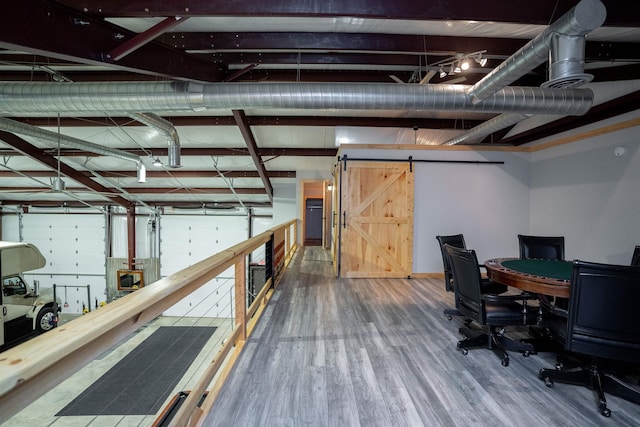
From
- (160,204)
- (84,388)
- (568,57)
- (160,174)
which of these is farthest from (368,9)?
(160,204)

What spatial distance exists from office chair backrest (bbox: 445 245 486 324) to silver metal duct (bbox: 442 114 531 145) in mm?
2368

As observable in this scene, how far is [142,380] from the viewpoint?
4.71 m

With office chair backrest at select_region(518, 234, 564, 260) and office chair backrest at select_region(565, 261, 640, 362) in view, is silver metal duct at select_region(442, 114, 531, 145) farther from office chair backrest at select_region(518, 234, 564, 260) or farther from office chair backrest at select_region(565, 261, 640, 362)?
office chair backrest at select_region(565, 261, 640, 362)

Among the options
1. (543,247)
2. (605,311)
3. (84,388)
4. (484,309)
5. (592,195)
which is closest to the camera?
(605,311)

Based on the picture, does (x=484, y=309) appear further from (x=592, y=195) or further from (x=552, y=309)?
(x=592, y=195)

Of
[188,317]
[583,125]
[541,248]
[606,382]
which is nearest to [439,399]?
[606,382]

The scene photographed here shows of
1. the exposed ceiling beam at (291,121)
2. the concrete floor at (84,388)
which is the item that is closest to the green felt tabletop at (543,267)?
the concrete floor at (84,388)

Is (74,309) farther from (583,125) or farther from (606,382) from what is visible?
(583,125)

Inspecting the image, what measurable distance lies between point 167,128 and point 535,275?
18.5 feet

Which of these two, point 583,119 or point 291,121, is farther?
point 291,121

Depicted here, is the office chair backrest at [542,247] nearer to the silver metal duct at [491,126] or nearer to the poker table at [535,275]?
the poker table at [535,275]

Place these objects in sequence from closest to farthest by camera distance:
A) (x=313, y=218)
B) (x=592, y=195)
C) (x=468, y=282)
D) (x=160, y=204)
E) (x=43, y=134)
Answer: (x=468, y=282)
(x=592, y=195)
(x=43, y=134)
(x=160, y=204)
(x=313, y=218)

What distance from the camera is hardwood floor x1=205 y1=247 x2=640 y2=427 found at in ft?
5.58

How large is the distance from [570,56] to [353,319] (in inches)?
122
